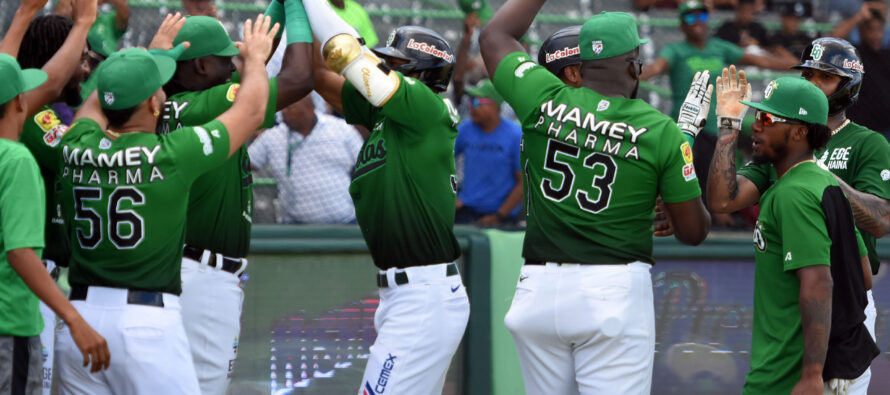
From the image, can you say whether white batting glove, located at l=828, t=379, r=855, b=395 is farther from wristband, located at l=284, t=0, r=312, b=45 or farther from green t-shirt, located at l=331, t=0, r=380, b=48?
green t-shirt, located at l=331, t=0, r=380, b=48

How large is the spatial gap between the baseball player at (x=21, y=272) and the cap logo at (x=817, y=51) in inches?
136

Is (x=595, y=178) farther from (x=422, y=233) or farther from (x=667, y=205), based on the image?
(x=422, y=233)

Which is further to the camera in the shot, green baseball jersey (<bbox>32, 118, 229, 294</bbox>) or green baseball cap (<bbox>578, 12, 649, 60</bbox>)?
green baseball cap (<bbox>578, 12, 649, 60</bbox>)

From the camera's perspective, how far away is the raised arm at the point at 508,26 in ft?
14.6

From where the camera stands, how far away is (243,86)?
13.7 feet

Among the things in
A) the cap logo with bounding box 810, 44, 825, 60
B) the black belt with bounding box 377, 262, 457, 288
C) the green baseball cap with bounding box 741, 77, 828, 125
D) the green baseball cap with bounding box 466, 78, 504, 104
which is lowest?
the black belt with bounding box 377, 262, 457, 288

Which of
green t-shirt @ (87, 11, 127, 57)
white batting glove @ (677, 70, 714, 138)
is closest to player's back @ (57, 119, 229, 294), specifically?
white batting glove @ (677, 70, 714, 138)

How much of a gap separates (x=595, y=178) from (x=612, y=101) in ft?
1.04

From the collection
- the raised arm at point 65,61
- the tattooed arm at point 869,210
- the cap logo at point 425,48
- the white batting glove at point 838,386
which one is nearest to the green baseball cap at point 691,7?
the tattooed arm at point 869,210

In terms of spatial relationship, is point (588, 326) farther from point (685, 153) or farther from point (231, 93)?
point (231, 93)

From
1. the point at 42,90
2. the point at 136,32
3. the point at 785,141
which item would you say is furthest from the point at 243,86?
the point at 136,32

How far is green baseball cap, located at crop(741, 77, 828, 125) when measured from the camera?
13.8 feet

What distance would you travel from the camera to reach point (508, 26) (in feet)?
14.7

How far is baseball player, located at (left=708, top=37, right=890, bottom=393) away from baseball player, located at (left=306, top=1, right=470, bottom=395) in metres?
1.17
